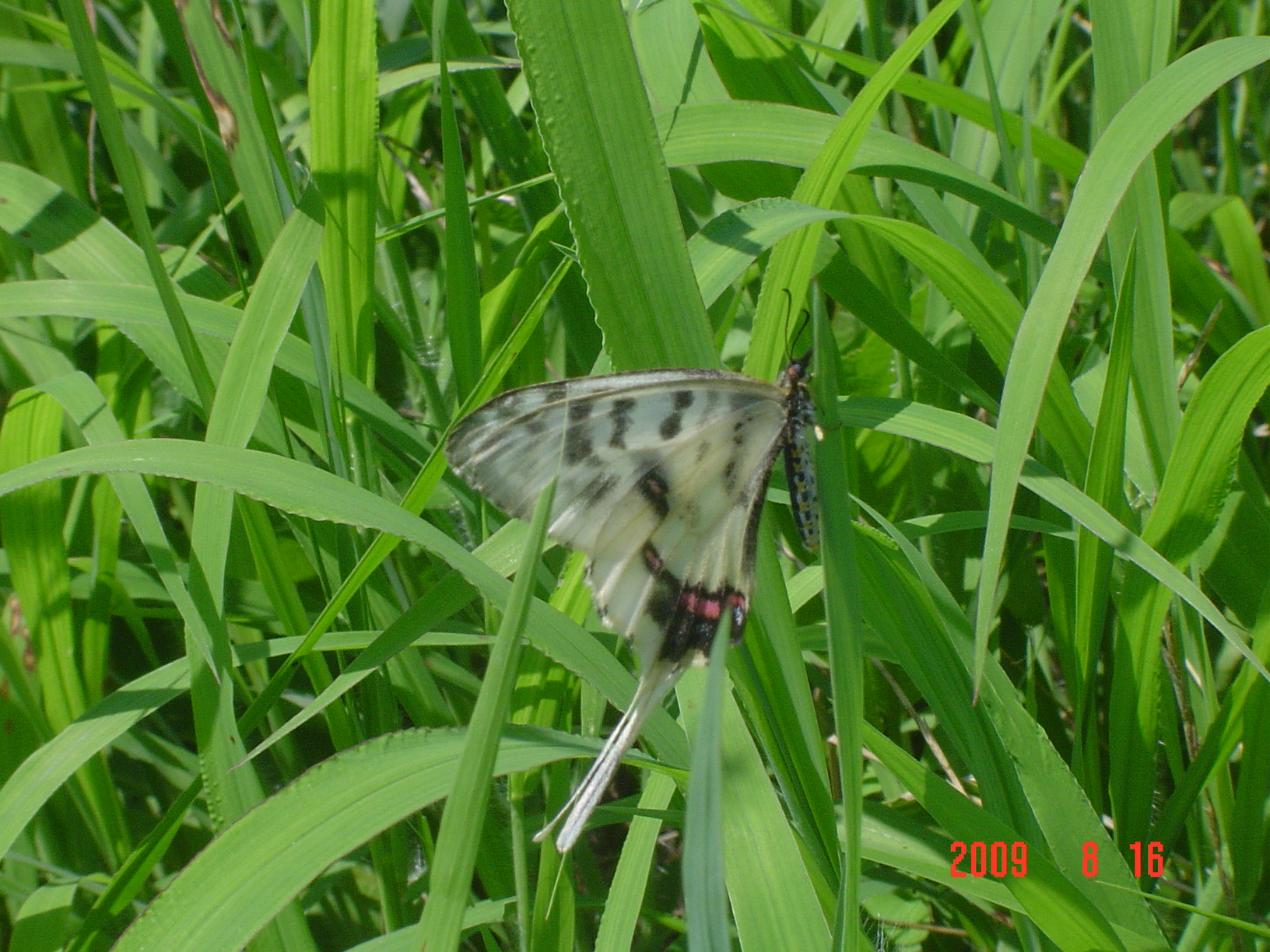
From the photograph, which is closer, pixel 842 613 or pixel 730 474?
pixel 842 613

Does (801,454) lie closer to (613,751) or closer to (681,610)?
(681,610)

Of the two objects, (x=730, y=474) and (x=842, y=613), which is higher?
(x=730, y=474)

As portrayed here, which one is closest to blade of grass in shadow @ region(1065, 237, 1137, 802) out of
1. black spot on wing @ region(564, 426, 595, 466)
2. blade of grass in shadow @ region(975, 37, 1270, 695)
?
blade of grass in shadow @ region(975, 37, 1270, 695)

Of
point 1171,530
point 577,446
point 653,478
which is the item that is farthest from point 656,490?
point 1171,530

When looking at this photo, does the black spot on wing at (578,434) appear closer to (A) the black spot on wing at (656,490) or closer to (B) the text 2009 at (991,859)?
(A) the black spot on wing at (656,490)

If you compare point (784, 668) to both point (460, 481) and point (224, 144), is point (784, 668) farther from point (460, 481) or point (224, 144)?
point (224, 144)

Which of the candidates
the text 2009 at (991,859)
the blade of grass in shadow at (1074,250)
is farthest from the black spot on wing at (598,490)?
the text 2009 at (991,859)

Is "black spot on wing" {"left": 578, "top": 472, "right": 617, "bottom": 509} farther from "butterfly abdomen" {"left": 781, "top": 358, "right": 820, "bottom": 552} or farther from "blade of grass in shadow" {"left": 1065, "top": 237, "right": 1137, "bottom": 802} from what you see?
"blade of grass in shadow" {"left": 1065, "top": 237, "right": 1137, "bottom": 802}
